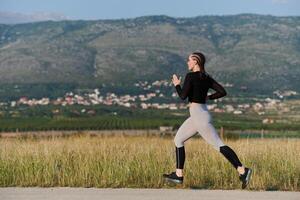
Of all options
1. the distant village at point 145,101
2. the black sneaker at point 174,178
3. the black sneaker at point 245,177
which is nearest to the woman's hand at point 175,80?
the black sneaker at point 174,178

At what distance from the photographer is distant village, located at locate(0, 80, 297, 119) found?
5054 inches

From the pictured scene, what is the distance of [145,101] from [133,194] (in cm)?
14699

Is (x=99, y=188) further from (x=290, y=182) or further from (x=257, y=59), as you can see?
(x=257, y=59)

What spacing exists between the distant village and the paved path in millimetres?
108692

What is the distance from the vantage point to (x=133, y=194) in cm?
814

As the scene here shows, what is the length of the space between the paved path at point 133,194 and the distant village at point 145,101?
108692 mm

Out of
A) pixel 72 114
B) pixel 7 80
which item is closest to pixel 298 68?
pixel 7 80

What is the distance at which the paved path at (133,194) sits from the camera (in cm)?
788

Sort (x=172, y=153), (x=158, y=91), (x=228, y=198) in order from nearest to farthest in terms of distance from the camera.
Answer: (x=228, y=198), (x=172, y=153), (x=158, y=91)

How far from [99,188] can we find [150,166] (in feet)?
4.32

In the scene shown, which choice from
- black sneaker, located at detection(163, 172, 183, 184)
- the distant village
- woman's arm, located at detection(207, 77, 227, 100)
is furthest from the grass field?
the distant village

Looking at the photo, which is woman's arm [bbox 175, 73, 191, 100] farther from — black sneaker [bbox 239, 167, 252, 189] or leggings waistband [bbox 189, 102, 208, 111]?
black sneaker [bbox 239, 167, 252, 189]

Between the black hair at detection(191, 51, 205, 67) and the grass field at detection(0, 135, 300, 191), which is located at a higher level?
the black hair at detection(191, 51, 205, 67)

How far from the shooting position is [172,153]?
11.2 metres
